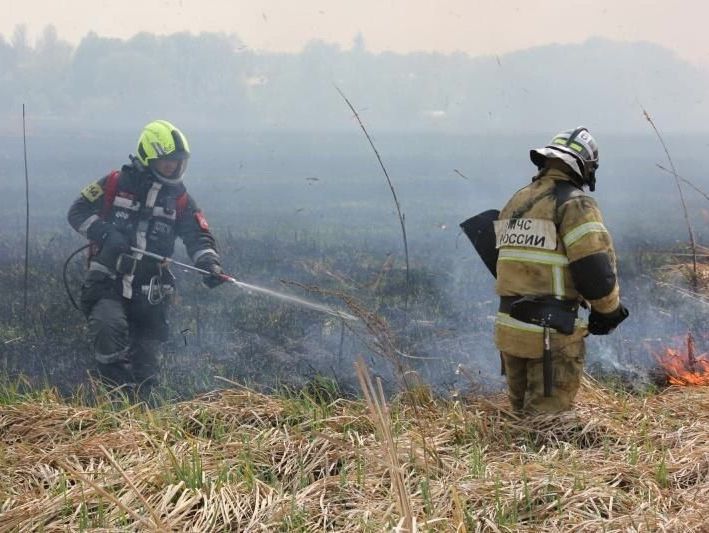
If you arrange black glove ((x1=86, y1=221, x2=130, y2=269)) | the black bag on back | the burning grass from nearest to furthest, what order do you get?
the burning grass, the black bag on back, black glove ((x1=86, y1=221, x2=130, y2=269))

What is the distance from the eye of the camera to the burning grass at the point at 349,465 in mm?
3094

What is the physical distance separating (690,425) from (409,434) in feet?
4.99

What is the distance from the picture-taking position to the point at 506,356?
181 inches

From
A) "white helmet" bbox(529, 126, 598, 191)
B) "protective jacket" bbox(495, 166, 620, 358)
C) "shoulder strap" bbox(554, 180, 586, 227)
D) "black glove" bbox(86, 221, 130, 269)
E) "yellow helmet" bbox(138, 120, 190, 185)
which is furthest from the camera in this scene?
"yellow helmet" bbox(138, 120, 190, 185)

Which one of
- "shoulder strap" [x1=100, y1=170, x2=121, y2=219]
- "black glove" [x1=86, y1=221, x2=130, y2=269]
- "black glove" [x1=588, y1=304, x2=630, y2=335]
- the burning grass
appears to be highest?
"shoulder strap" [x1=100, y1=170, x2=121, y2=219]

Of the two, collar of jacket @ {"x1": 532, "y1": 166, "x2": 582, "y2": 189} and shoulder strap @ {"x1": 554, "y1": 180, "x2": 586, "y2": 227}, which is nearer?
shoulder strap @ {"x1": 554, "y1": 180, "x2": 586, "y2": 227}

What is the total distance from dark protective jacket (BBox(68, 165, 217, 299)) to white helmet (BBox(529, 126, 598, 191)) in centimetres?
318

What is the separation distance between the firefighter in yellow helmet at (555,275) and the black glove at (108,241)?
3.07 metres

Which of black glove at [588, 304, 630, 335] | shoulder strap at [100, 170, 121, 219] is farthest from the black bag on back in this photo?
shoulder strap at [100, 170, 121, 219]

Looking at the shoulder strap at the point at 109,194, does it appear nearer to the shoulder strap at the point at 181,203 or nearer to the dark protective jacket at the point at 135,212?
the dark protective jacket at the point at 135,212

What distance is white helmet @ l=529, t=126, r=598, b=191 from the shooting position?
4426 millimetres

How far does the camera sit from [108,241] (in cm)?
618

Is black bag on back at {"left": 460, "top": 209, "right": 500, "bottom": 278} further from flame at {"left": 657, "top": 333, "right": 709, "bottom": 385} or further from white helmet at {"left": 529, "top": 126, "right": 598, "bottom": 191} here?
flame at {"left": 657, "top": 333, "right": 709, "bottom": 385}

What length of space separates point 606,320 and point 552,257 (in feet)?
1.48
